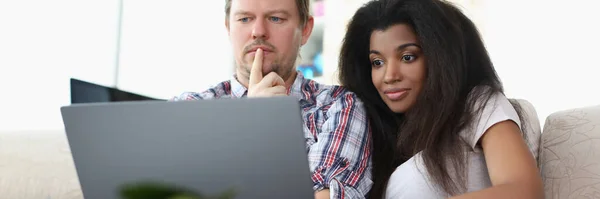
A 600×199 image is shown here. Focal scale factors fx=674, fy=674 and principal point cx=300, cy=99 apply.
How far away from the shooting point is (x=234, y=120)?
824mm

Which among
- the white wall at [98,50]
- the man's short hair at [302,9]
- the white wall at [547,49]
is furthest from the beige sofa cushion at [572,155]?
the white wall at [98,50]

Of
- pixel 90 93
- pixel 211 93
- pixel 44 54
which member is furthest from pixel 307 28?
pixel 44 54

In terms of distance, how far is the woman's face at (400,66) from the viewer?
1.47 meters

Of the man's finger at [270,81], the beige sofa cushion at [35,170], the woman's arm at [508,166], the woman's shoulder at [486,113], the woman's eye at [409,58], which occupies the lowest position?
the beige sofa cushion at [35,170]

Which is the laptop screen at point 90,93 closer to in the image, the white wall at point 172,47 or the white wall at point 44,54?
the white wall at point 44,54

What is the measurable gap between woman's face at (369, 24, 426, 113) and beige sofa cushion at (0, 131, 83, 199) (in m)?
0.76

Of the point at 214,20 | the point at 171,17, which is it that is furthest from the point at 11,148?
the point at 214,20

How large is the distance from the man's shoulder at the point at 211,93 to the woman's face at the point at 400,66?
0.48m

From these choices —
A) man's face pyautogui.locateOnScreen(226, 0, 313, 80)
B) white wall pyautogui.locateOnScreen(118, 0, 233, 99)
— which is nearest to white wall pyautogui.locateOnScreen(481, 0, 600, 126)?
white wall pyautogui.locateOnScreen(118, 0, 233, 99)

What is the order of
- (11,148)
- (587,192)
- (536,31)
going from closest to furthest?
(587,192) < (11,148) < (536,31)

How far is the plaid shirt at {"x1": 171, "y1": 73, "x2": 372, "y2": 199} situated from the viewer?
4.71 feet

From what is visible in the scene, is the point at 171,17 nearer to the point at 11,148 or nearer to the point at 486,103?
the point at 11,148

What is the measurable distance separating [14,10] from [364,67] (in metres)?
1.52

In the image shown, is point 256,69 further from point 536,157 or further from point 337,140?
point 536,157
